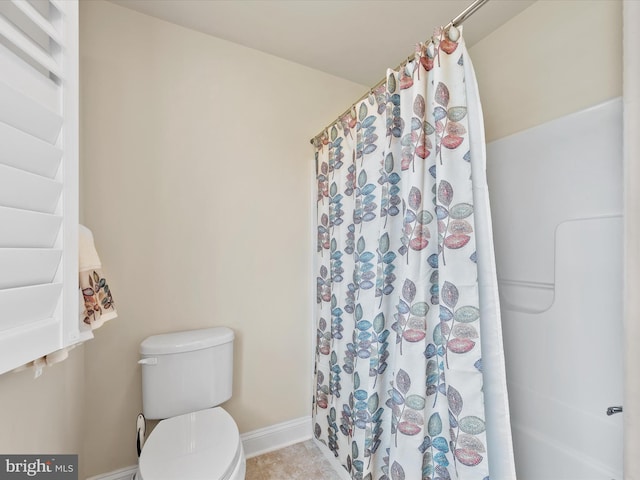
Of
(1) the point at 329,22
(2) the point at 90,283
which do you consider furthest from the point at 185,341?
(1) the point at 329,22

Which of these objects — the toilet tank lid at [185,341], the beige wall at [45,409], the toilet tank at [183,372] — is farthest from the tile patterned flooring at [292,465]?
the beige wall at [45,409]

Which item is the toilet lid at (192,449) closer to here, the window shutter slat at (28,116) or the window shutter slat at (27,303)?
the window shutter slat at (27,303)

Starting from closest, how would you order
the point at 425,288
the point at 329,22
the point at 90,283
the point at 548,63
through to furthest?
the point at 90,283 < the point at 425,288 < the point at 548,63 < the point at 329,22

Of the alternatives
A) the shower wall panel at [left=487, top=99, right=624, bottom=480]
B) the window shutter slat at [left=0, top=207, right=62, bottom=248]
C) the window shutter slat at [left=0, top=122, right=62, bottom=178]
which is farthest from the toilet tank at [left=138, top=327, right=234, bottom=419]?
the shower wall panel at [left=487, top=99, right=624, bottom=480]

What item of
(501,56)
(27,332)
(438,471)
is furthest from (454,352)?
(501,56)

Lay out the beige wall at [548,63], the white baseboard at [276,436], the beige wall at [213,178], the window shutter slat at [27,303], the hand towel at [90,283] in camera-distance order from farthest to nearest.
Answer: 1. the white baseboard at [276,436]
2. the beige wall at [213,178]
3. the beige wall at [548,63]
4. the hand towel at [90,283]
5. the window shutter slat at [27,303]

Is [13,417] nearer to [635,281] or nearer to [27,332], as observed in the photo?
[27,332]

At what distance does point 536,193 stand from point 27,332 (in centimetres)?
178

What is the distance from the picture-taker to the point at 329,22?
5.15 ft

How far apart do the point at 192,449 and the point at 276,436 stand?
822 mm

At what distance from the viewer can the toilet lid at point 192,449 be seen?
3.33 ft

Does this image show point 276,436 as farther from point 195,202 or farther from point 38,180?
point 38,180

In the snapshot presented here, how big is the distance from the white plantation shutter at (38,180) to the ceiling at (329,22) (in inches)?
37.1

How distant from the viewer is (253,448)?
1736mm
